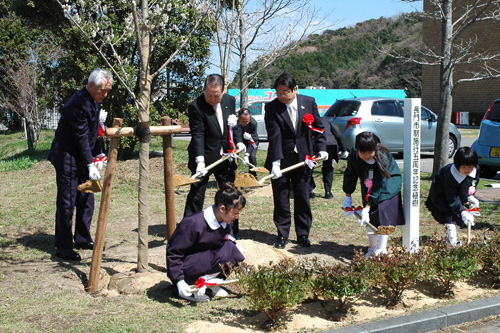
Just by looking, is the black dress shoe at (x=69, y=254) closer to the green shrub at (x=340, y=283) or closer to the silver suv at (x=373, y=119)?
the green shrub at (x=340, y=283)

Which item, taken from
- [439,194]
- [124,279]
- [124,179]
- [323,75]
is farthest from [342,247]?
[323,75]

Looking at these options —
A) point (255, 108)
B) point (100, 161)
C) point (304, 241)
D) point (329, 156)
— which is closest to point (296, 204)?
point (304, 241)

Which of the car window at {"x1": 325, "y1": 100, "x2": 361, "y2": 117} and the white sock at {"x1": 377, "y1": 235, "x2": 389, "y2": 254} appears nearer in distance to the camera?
the white sock at {"x1": 377, "y1": 235, "x2": 389, "y2": 254}

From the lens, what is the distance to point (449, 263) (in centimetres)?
426

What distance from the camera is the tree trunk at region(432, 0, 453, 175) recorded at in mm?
8328

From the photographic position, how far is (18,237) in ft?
20.4

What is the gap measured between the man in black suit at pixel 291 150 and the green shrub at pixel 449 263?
5.32ft

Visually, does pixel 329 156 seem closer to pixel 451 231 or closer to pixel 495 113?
pixel 451 231

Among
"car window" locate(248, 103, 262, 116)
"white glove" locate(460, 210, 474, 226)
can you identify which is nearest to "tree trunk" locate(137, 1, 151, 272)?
"white glove" locate(460, 210, 474, 226)

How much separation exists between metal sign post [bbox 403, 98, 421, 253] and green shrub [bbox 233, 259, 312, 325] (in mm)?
1523

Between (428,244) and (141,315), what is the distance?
2.51 metres

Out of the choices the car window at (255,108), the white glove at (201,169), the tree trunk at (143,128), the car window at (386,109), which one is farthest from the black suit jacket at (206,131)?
the car window at (255,108)

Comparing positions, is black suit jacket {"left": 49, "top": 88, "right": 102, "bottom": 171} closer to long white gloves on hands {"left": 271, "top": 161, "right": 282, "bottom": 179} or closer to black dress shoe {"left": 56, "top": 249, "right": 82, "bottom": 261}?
black dress shoe {"left": 56, "top": 249, "right": 82, "bottom": 261}

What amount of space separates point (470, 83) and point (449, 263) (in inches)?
1144
